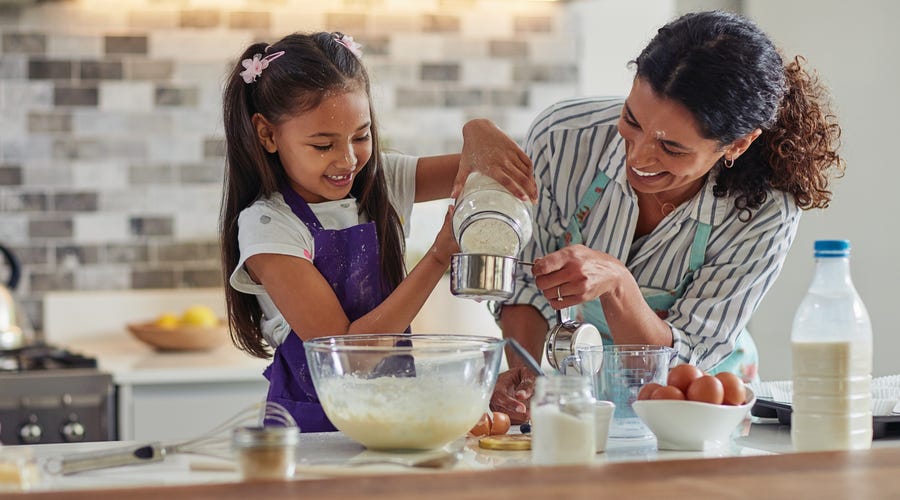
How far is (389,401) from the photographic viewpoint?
1.34 meters

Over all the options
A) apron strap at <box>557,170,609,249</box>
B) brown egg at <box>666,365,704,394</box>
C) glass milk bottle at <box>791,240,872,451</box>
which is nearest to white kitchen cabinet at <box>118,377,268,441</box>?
apron strap at <box>557,170,609,249</box>

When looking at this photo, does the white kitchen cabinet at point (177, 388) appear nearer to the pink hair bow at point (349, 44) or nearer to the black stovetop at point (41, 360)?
the black stovetop at point (41, 360)

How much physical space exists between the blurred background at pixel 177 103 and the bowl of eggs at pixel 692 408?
1919mm

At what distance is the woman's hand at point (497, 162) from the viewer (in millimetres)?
1631

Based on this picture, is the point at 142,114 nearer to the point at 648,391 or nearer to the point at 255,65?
the point at 255,65

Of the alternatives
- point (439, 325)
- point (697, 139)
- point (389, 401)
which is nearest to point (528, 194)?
point (697, 139)

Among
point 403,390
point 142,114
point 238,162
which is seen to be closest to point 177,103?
point 142,114

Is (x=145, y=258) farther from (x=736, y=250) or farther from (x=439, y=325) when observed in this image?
(x=736, y=250)

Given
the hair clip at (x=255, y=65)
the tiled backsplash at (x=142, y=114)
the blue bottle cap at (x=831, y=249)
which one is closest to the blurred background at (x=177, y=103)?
the tiled backsplash at (x=142, y=114)

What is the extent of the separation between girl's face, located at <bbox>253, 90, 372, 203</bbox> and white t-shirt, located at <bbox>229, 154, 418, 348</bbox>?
2.7 inches

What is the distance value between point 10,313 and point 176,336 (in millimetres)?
465

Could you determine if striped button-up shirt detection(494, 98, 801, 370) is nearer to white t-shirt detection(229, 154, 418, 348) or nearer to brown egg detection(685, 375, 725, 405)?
white t-shirt detection(229, 154, 418, 348)

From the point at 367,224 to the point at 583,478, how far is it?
0.87 m

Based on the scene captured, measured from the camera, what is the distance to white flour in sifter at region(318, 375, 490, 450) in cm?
134
